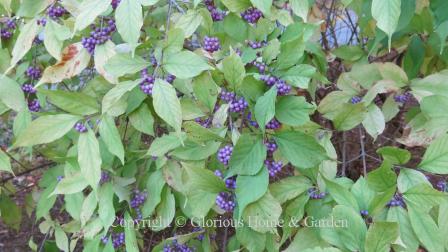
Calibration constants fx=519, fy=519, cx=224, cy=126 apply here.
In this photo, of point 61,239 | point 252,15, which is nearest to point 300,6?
point 252,15

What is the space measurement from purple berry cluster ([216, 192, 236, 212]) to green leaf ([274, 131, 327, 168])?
0.19 m

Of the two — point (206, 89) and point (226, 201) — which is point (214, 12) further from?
point (226, 201)

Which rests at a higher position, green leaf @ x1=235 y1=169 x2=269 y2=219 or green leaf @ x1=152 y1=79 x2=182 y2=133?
green leaf @ x1=152 y1=79 x2=182 y2=133

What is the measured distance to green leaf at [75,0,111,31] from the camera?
121 cm

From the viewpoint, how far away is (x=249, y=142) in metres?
1.22

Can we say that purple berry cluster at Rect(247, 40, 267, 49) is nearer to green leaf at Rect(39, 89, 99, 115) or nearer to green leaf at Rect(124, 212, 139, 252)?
green leaf at Rect(39, 89, 99, 115)

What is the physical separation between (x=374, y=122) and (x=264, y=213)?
1.97 feet

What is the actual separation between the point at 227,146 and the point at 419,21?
920 millimetres

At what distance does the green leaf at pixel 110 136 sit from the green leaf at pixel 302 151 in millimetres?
440

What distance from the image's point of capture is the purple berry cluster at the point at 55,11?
5.00 ft

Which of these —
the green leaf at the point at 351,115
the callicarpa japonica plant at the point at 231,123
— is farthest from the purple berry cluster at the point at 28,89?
the green leaf at the point at 351,115

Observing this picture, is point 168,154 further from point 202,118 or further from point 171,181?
point 202,118

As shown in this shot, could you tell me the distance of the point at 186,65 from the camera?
128cm

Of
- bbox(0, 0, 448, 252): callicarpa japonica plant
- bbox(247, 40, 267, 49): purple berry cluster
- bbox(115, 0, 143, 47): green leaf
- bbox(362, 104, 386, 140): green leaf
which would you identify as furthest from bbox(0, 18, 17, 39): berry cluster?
bbox(362, 104, 386, 140): green leaf
